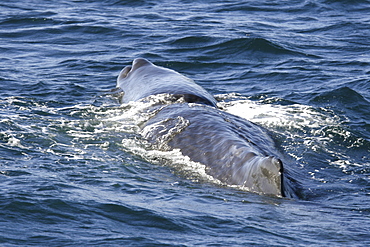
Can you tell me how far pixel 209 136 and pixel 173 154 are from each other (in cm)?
58

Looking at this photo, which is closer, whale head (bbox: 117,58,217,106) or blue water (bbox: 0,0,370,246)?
blue water (bbox: 0,0,370,246)

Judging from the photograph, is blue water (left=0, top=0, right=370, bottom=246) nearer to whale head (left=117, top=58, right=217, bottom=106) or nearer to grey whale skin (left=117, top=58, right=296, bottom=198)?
grey whale skin (left=117, top=58, right=296, bottom=198)

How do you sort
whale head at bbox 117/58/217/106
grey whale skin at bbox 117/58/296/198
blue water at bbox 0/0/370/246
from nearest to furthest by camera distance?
1. blue water at bbox 0/0/370/246
2. grey whale skin at bbox 117/58/296/198
3. whale head at bbox 117/58/217/106

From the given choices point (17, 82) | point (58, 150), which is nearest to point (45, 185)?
point (58, 150)

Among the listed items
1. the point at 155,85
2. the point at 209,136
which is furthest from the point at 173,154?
the point at 155,85

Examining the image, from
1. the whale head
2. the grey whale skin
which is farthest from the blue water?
the whale head

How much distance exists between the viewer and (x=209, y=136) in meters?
A: 9.30

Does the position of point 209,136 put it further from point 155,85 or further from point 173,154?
point 155,85

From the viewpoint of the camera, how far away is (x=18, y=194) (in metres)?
7.52

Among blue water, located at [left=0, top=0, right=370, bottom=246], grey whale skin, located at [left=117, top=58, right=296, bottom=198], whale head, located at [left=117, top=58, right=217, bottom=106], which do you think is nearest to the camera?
blue water, located at [left=0, top=0, right=370, bottom=246]

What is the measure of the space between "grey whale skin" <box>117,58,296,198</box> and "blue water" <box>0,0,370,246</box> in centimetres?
20

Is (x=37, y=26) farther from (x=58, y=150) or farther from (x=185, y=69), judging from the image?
(x=58, y=150)

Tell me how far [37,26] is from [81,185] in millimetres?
14439

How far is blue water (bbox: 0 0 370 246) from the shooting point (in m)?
6.78
